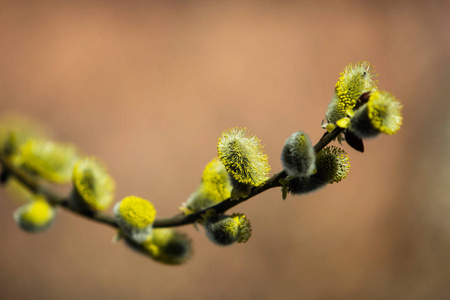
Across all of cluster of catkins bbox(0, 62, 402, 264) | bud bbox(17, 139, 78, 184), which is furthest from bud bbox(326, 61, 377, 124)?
bud bbox(17, 139, 78, 184)

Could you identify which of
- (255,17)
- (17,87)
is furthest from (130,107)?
(255,17)

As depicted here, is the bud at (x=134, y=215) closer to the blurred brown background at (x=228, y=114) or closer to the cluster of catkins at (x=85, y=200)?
the cluster of catkins at (x=85, y=200)

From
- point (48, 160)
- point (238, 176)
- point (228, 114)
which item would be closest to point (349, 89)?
point (238, 176)

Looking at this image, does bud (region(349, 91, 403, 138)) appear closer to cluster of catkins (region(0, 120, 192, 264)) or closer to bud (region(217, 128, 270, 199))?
bud (region(217, 128, 270, 199))

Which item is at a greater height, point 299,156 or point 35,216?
point 35,216

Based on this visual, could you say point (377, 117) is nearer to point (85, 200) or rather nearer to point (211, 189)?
point (211, 189)

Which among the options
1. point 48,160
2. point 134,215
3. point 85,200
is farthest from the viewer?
point 48,160

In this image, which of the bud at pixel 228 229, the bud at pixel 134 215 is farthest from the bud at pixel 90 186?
the bud at pixel 228 229

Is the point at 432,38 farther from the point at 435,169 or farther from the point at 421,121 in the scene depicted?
the point at 435,169

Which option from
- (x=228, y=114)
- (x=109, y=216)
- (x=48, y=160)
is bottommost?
(x=109, y=216)
